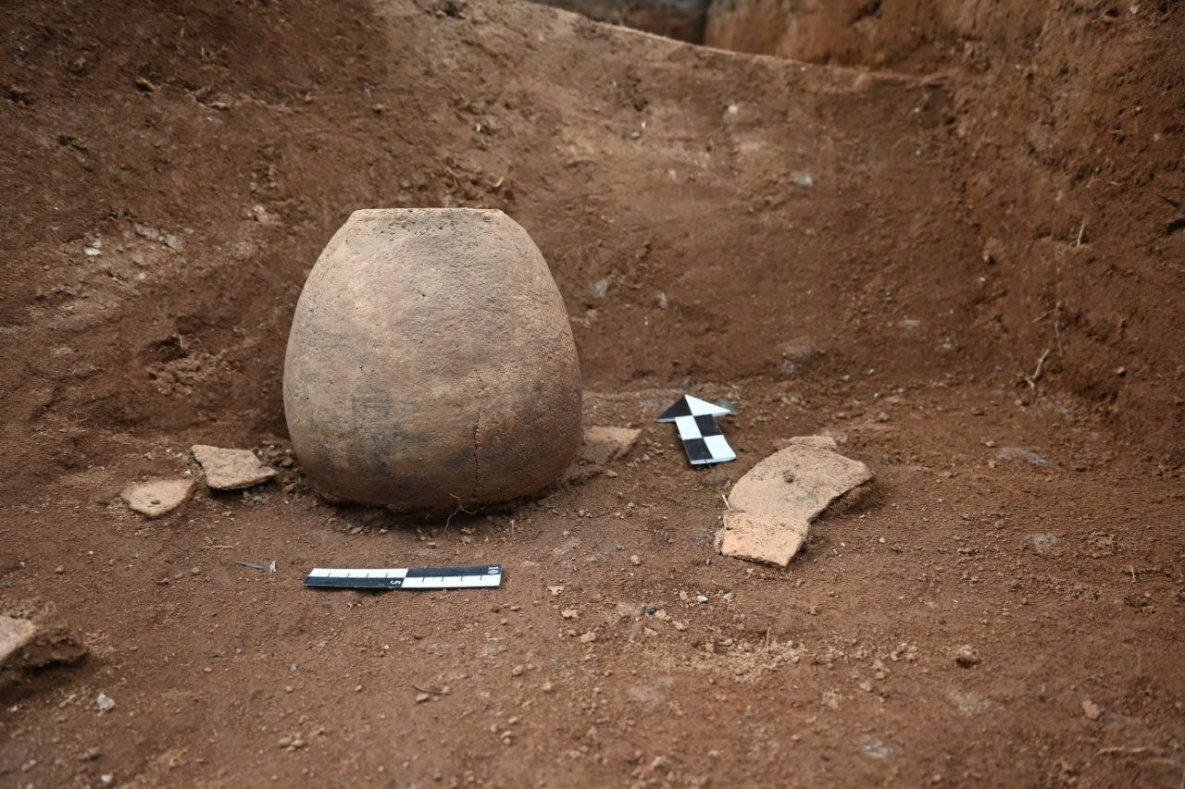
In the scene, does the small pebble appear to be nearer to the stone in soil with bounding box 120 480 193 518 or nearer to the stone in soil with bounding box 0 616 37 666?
the stone in soil with bounding box 0 616 37 666

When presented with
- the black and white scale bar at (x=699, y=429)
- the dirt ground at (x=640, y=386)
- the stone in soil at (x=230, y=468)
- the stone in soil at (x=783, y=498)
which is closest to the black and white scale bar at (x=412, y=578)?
the dirt ground at (x=640, y=386)

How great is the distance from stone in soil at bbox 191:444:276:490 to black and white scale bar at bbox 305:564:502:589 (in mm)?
627

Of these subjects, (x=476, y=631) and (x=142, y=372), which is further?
(x=142, y=372)

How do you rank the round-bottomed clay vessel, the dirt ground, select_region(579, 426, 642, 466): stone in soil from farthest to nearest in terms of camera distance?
1. select_region(579, 426, 642, 466): stone in soil
2. the round-bottomed clay vessel
3. the dirt ground

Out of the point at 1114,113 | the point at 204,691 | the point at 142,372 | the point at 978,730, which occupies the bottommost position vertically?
the point at 204,691

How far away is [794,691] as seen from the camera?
2.15 metres

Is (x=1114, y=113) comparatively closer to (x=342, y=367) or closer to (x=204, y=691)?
(x=342, y=367)

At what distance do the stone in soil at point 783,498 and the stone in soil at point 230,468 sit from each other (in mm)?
1848

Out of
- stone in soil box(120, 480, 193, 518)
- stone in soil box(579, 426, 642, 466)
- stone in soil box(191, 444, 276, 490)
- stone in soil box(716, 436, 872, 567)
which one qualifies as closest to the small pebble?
stone in soil box(716, 436, 872, 567)

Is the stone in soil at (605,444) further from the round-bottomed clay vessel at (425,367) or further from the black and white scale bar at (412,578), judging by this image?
the black and white scale bar at (412,578)

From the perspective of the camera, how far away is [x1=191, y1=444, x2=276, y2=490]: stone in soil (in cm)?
303

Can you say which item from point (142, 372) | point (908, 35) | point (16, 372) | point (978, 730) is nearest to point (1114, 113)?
point (908, 35)

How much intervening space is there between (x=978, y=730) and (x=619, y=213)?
3.20 m

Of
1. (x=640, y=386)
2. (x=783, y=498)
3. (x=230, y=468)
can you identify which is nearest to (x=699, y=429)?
(x=640, y=386)
